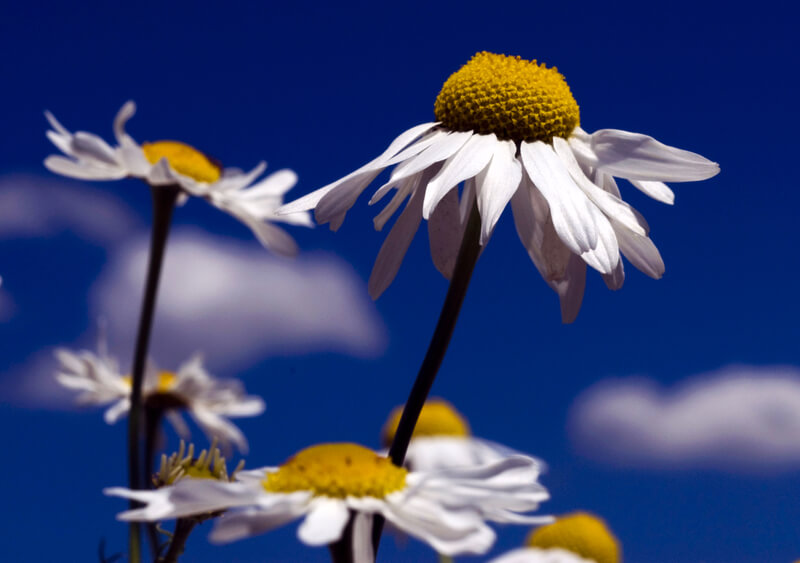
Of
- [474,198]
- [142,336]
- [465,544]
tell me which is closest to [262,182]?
[142,336]

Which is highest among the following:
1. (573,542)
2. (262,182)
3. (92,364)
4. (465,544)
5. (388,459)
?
(262,182)

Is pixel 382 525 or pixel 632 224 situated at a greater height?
pixel 632 224

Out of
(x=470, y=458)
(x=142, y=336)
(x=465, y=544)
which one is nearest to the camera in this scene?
(x=465, y=544)

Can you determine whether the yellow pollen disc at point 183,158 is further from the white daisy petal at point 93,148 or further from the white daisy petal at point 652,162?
the white daisy petal at point 652,162

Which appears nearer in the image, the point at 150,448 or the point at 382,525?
the point at 382,525

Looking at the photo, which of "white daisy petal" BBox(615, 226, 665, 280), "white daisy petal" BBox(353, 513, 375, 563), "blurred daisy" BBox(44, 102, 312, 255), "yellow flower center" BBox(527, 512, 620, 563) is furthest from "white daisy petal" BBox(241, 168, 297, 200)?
"white daisy petal" BBox(353, 513, 375, 563)

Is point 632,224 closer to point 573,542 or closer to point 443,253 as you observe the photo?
point 443,253
